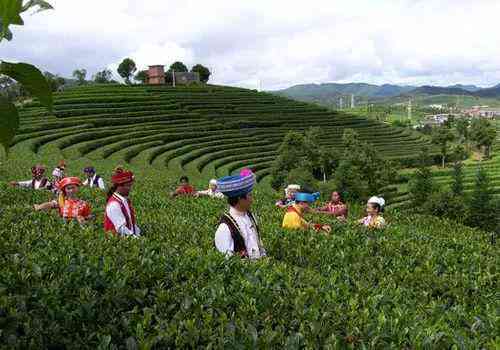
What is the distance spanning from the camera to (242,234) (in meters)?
4.90

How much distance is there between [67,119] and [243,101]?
27623mm

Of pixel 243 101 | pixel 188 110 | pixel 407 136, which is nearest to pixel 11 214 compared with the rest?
pixel 188 110

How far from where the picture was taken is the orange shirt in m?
7.29

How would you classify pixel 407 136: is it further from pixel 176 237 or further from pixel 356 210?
pixel 176 237

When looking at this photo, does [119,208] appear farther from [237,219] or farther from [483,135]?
[483,135]

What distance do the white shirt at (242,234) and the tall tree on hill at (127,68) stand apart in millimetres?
99087

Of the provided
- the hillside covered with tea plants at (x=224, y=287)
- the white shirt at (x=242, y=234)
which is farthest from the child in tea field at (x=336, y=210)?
the white shirt at (x=242, y=234)

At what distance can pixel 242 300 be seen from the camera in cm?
374

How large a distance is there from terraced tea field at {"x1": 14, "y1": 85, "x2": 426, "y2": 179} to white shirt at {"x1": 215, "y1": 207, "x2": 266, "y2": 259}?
25.3 metres

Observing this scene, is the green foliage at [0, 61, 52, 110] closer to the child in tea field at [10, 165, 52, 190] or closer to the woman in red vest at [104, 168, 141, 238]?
the woman in red vest at [104, 168, 141, 238]

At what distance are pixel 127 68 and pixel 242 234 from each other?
3959 inches

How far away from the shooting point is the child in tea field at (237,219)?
4770 millimetres

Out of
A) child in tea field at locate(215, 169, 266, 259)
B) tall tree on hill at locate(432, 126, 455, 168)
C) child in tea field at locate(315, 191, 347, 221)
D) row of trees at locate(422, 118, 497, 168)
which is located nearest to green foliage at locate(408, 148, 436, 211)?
child in tea field at locate(315, 191, 347, 221)

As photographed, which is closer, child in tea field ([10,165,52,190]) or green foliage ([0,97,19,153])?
green foliage ([0,97,19,153])
